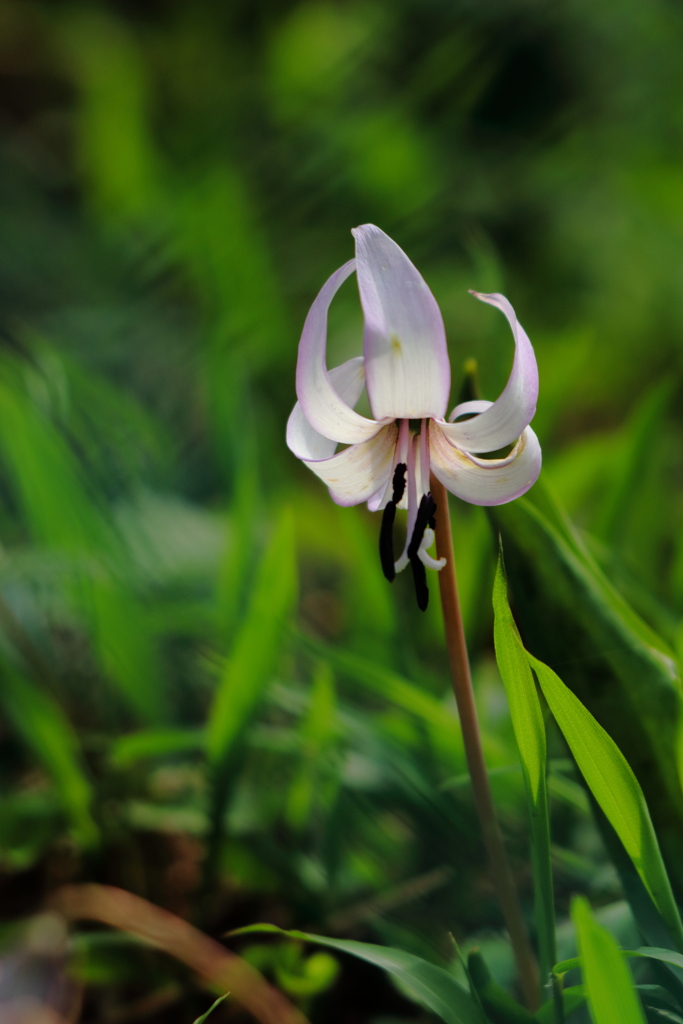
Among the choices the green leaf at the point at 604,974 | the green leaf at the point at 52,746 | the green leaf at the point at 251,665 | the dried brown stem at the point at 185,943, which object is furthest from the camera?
the green leaf at the point at 52,746

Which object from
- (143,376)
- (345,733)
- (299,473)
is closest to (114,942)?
(345,733)

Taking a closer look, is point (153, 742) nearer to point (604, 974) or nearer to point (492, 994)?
point (492, 994)

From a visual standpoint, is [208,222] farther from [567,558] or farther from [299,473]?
[567,558]

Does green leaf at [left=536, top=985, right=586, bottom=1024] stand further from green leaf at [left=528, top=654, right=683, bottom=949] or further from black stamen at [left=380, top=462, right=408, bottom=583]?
black stamen at [left=380, top=462, right=408, bottom=583]

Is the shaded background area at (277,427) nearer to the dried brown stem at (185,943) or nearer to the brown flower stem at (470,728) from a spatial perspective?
the dried brown stem at (185,943)

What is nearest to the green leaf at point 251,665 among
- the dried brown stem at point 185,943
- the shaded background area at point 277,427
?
the shaded background area at point 277,427

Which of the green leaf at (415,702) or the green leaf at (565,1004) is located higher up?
the green leaf at (415,702)

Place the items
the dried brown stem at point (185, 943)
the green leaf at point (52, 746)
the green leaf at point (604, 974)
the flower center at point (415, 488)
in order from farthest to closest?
the green leaf at point (52, 746)
the dried brown stem at point (185, 943)
the flower center at point (415, 488)
the green leaf at point (604, 974)
